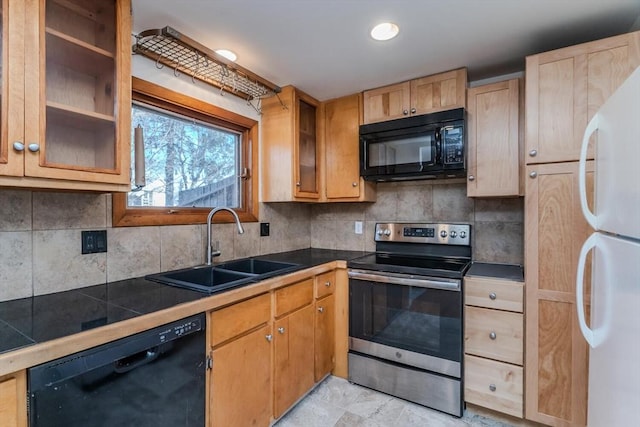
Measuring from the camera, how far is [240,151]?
7.89 ft

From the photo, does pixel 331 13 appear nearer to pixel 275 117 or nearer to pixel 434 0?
pixel 434 0

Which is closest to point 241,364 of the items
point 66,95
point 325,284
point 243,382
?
point 243,382

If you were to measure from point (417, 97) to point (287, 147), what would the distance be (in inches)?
39.3

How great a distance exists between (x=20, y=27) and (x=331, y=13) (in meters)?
1.19

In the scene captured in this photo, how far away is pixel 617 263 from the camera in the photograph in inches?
36.8

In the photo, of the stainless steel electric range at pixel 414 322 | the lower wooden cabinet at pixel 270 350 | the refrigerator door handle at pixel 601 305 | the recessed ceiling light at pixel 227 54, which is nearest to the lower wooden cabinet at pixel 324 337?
the lower wooden cabinet at pixel 270 350

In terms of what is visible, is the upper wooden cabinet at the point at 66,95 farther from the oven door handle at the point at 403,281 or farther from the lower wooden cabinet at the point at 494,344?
the lower wooden cabinet at the point at 494,344

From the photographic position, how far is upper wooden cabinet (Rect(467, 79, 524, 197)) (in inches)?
76.1

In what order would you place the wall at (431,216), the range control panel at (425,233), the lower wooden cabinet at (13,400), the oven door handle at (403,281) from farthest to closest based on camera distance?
the range control panel at (425,233) → the wall at (431,216) → the oven door handle at (403,281) → the lower wooden cabinet at (13,400)

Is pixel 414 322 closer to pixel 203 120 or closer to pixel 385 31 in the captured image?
pixel 385 31

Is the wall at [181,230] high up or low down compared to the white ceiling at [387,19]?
down

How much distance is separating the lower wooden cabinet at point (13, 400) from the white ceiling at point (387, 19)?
4.92 feet

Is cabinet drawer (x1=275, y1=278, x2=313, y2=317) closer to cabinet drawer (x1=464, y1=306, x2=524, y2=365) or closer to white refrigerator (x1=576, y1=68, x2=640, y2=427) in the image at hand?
cabinet drawer (x1=464, y1=306, x2=524, y2=365)

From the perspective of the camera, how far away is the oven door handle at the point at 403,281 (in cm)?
185
